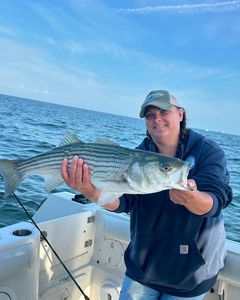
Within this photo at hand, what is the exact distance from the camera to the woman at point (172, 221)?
3020mm

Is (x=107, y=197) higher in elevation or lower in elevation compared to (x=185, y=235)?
higher

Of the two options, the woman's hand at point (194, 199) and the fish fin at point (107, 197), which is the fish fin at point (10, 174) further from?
the woman's hand at point (194, 199)

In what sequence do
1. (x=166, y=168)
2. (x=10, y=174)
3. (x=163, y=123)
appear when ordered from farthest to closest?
(x=10, y=174) → (x=163, y=123) → (x=166, y=168)

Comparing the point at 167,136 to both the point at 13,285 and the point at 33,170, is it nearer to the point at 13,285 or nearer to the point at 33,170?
the point at 33,170

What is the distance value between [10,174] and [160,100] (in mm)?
1566

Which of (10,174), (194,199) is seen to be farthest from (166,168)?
(10,174)

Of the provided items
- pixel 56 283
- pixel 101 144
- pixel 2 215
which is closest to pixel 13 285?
pixel 56 283

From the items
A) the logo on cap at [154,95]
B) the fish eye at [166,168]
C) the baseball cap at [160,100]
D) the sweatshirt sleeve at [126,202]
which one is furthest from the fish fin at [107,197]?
the logo on cap at [154,95]

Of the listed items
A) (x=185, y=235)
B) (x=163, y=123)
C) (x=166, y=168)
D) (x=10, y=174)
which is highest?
(x=163, y=123)

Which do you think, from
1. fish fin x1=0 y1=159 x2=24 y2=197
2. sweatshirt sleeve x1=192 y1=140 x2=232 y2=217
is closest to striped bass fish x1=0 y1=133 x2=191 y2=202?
fish fin x1=0 y1=159 x2=24 y2=197

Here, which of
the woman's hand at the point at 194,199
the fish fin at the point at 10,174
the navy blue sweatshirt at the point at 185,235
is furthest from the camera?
the fish fin at the point at 10,174

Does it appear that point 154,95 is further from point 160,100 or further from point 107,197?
point 107,197

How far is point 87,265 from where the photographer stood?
497cm

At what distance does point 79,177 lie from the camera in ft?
10.3
